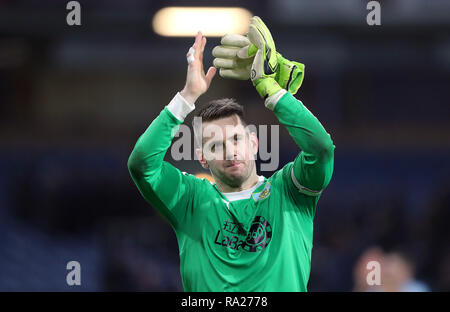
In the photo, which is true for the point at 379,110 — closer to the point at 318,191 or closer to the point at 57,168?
the point at 57,168

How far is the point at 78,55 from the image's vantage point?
7.82 meters

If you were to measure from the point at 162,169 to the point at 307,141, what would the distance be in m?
0.60

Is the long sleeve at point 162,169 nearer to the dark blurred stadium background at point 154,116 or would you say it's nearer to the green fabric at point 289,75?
the green fabric at point 289,75

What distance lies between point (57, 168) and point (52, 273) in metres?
1.16

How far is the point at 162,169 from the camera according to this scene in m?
2.75

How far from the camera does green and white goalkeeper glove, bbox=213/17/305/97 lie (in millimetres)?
2791

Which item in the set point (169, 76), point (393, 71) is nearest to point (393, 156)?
point (393, 71)

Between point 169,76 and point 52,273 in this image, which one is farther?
point 169,76

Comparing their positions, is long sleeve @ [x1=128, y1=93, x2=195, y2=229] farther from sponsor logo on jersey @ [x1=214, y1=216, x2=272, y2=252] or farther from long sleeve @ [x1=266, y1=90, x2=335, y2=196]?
long sleeve @ [x1=266, y1=90, x2=335, y2=196]

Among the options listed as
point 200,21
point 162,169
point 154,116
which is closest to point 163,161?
point 162,169

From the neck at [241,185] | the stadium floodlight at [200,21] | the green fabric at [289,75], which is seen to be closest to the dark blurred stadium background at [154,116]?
the stadium floodlight at [200,21]

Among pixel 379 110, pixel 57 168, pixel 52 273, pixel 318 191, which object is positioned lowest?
pixel 52 273

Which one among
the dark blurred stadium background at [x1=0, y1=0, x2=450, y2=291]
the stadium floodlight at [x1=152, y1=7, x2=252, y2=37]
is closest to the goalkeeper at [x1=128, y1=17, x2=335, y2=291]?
the dark blurred stadium background at [x1=0, y1=0, x2=450, y2=291]
